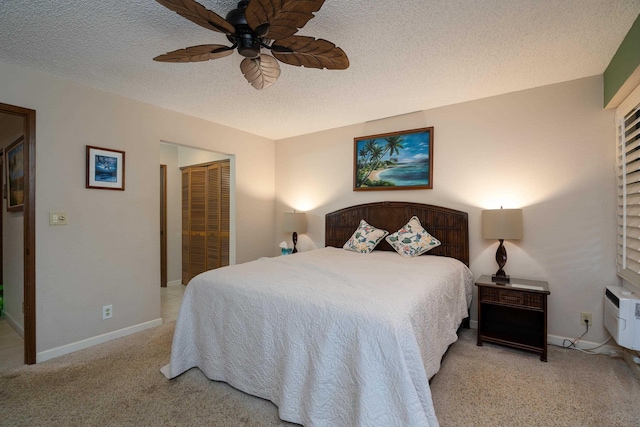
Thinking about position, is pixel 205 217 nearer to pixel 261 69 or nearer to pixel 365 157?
pixel 365 157

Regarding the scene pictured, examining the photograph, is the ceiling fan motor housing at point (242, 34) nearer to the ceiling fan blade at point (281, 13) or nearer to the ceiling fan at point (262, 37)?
the ceiling fan at point (262, 37)

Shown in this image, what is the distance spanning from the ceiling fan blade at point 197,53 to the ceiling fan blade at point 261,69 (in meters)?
0.14

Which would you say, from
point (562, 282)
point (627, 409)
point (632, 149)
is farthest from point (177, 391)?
point (632, 149)

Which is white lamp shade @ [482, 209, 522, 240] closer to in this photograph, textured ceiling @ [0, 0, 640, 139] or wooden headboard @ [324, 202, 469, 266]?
wooden headboard @ [324, 202, 469, 266]

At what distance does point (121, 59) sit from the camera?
7.32 ft

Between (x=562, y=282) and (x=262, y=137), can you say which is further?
(x=262, y=137)

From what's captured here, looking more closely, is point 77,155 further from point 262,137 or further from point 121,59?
point 262,137

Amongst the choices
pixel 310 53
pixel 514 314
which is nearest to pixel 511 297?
pixel 514 314

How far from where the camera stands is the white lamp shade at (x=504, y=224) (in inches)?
102

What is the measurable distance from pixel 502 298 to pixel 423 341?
132cm

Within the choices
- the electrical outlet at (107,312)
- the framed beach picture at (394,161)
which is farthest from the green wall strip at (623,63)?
the electrical outlet at (107,312)

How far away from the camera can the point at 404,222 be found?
11.2ft

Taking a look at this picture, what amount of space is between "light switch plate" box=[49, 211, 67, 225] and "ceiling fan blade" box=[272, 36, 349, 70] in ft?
7.59

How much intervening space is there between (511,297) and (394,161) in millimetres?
1868
